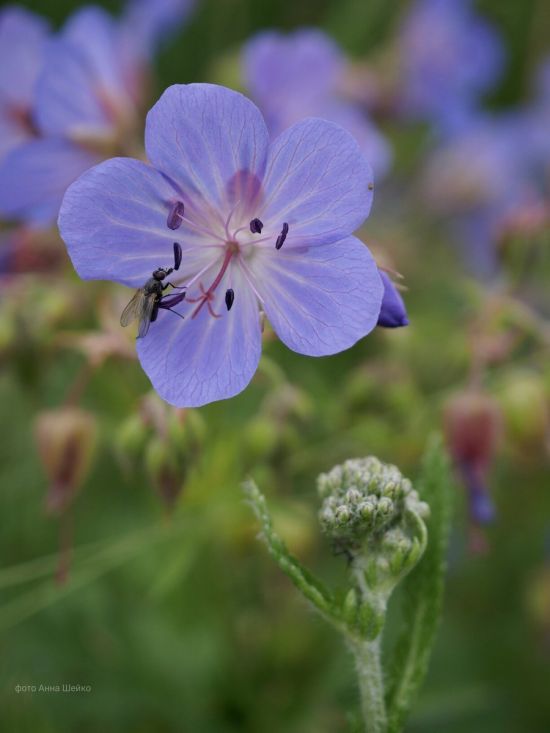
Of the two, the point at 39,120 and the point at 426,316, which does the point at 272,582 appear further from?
the point at 39,120

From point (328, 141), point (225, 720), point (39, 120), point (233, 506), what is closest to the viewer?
point (328, 141)

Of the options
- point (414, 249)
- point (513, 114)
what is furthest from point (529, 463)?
point (513, 114)

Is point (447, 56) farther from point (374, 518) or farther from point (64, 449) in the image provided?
point (374, 518)

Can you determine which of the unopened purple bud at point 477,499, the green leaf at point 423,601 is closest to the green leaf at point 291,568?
the green leaf at point 423,601

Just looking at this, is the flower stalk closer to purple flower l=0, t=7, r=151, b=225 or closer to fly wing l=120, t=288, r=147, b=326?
fly wing l=120, t=288, r=147, b=326

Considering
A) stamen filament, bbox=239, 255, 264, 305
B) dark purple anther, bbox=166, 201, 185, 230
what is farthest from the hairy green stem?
dark purple anther, bbox=166, 201, 185, 230

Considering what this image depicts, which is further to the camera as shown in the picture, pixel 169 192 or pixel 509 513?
pixel 509 513
